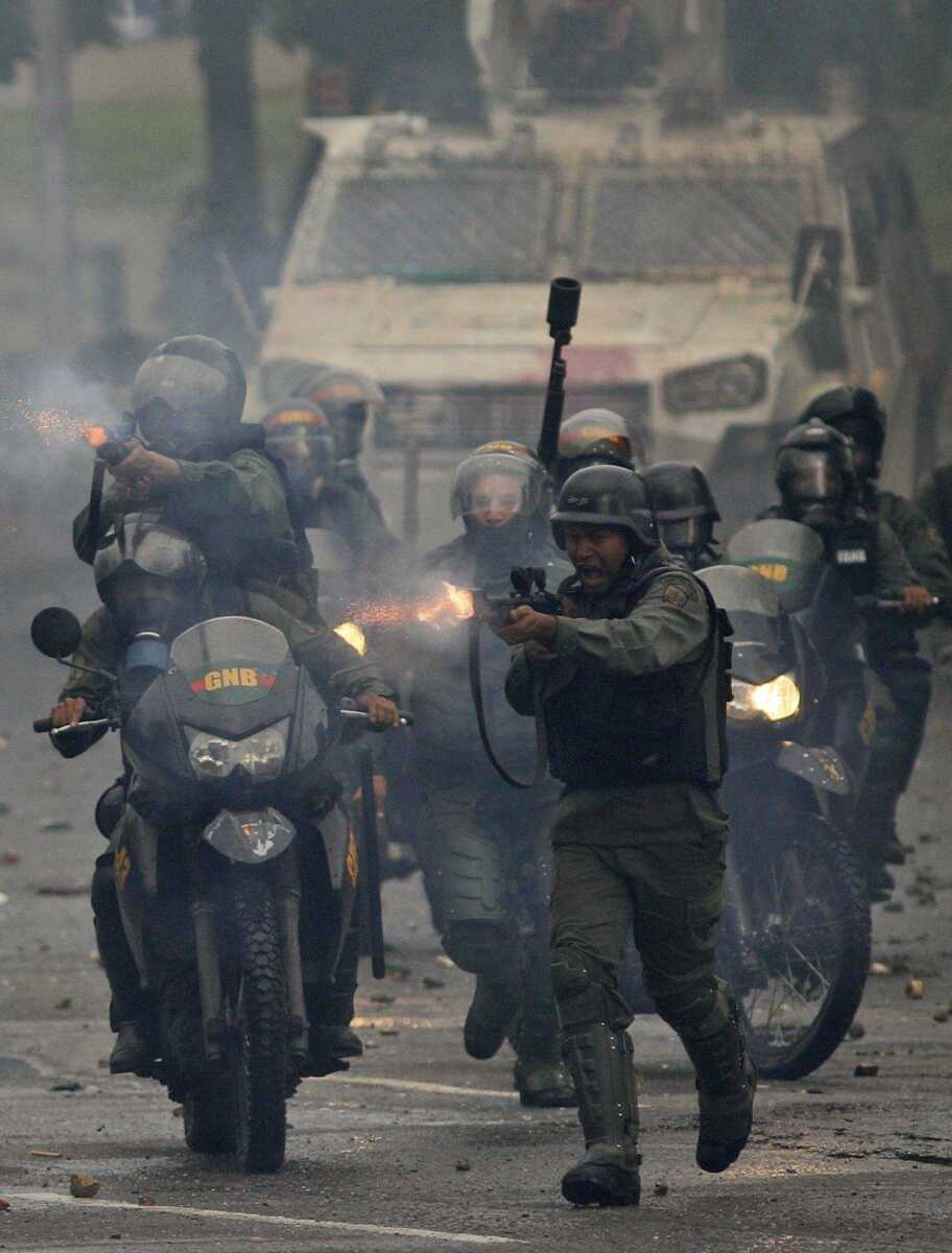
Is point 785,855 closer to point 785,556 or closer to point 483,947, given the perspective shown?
point 483,947

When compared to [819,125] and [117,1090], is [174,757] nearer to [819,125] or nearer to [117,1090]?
[117,1090]

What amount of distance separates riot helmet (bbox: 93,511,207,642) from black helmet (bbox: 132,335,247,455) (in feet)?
1.19

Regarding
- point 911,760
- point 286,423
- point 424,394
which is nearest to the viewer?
point 911,760

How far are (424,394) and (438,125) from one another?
293 cm

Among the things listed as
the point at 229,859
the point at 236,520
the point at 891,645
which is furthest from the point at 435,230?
the point at 229,859

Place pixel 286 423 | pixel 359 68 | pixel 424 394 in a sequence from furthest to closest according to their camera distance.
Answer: pixel 359 68 → pixel 424 394 → pixel 286 423

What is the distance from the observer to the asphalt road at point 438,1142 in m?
6.29

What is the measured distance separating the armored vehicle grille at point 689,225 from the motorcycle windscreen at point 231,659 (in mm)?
10099

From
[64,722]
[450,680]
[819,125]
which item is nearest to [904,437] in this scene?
[819,125]

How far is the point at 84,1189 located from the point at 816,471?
4519mm

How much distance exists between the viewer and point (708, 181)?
1783 cm

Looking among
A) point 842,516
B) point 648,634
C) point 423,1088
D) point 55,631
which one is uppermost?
point 648,634

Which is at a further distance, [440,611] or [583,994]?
[440,611]

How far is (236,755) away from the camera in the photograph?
741 cm
